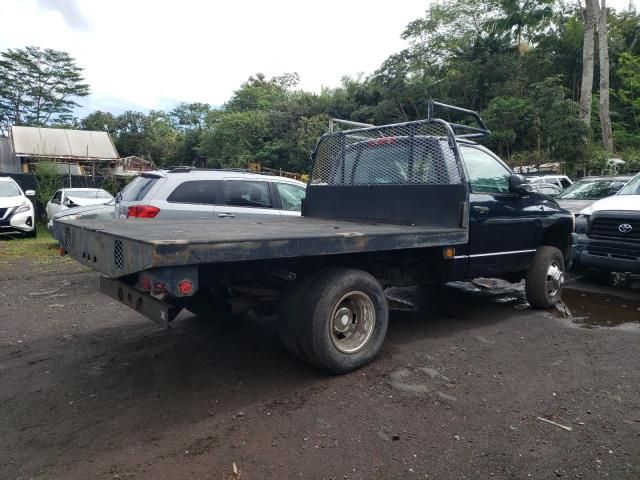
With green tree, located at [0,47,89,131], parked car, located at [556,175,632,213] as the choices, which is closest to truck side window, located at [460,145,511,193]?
parked car, located at [556,175,632,213]

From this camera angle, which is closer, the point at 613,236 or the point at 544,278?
the point at 544,278

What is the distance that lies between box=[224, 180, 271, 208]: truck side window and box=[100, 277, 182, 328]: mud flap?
11.2 feet

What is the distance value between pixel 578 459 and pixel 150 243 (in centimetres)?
272

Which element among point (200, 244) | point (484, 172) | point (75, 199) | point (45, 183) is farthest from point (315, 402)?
point (45, 183)

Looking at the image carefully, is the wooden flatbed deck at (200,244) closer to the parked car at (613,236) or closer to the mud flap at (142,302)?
the mud flap at (142,302)

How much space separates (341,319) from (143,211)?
380 centimetres

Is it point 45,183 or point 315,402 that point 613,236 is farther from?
point 45,183

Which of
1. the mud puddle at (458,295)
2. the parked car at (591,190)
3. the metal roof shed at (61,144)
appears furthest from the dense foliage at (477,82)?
the mud puddle at (458,295)

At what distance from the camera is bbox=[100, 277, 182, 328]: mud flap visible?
3.24 metres

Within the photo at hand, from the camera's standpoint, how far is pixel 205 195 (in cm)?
695

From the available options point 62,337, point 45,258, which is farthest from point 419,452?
point 45,258

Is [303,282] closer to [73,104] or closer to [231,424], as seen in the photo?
[231,424]

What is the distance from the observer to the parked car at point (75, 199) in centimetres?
1250

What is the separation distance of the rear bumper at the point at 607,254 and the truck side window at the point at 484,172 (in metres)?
1.62
